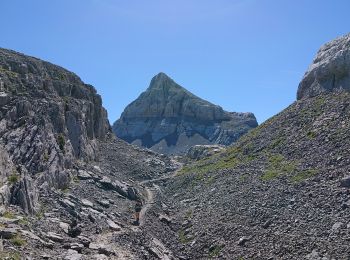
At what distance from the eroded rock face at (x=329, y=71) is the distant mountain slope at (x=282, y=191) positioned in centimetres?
25

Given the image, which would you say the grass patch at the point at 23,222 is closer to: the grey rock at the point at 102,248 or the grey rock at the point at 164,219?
the grey rock at the point at 102,248

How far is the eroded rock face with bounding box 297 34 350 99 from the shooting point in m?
81.6

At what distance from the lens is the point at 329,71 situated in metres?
84.4

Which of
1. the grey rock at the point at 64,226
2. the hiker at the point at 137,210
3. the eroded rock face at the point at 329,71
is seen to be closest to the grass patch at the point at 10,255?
the grey rock at the point at 64,226

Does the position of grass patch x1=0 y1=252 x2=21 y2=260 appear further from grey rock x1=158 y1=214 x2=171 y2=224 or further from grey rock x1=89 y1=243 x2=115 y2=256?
grey rock x1=158 y1=214 x2=171 y2=224

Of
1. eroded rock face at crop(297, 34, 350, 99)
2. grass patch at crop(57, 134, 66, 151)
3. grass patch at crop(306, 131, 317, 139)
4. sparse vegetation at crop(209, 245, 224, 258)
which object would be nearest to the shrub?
sparse vegetation at crop(209, 245, 224, 258)

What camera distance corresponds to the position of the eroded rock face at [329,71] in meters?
81.6

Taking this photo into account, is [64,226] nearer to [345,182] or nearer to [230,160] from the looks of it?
[345,182]

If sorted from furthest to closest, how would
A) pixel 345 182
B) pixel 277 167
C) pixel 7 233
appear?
pixel 277 167 < pixel 345 182 < pixel 7 233

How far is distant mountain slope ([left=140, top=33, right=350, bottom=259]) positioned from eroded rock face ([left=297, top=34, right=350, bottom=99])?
255 millimetres

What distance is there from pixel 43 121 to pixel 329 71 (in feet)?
182

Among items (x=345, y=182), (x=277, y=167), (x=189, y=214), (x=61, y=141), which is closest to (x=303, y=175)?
(x=277, y=167)

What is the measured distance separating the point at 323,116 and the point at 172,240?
37.5 metres

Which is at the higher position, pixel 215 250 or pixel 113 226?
pixel 113 226
